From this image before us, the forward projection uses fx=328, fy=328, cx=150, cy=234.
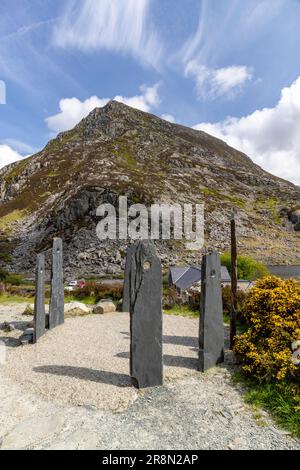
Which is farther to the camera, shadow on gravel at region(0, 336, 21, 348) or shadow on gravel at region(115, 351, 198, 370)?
shadow on gravel at region(0, 336, 21, 348)

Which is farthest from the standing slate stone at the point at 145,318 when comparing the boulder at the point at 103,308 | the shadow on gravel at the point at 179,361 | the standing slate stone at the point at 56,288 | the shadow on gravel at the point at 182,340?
the boulder at the point at 103,308

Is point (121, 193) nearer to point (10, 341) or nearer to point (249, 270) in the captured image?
point (249, 270)

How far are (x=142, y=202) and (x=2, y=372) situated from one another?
65.2 m

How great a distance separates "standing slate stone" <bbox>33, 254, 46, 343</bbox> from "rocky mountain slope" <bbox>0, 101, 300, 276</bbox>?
40.4 metres

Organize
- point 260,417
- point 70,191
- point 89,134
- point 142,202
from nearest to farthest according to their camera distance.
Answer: point 260,417
point 142,202
point 70,191
point 89,134

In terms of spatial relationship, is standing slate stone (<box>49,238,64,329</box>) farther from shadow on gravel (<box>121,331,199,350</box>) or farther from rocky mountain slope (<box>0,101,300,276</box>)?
rocky mountain slope (<box>0,101,300,276</box>)

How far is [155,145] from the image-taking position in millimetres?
130875

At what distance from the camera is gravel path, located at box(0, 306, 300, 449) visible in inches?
229

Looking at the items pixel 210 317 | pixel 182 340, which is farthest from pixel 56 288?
pixel 210 317

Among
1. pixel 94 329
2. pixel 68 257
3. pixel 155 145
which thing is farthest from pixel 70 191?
pixel 94 329

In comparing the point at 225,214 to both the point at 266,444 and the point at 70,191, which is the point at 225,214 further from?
the point at 266,444

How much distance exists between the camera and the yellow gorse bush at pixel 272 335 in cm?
798

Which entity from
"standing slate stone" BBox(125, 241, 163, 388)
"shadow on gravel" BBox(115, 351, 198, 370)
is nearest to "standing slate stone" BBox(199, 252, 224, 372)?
"shadow on gravel" BBox(115, 351, 198, 370)

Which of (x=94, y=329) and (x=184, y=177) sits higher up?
(x=184, y=177)
